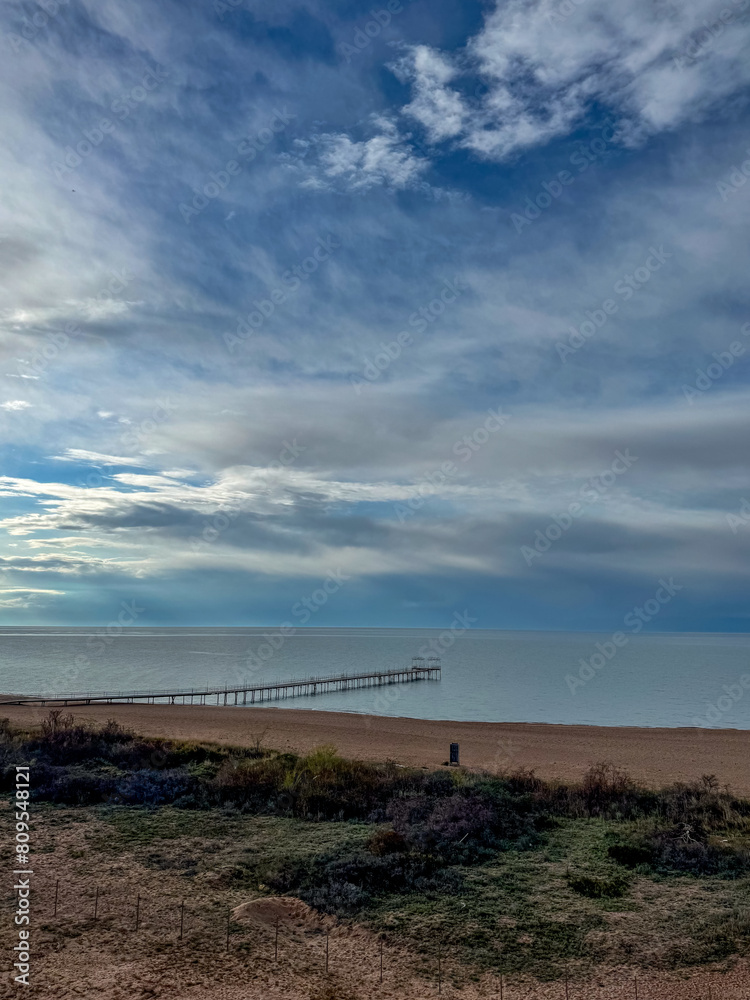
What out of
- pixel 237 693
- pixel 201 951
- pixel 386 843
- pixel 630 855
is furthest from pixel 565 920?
pixel 237 693

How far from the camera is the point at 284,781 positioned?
17.4 metres

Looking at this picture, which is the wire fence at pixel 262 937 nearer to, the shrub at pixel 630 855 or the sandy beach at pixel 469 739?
the shrub at pixel 630 855

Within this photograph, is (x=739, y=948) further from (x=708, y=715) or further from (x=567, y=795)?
(x=708, y=715)

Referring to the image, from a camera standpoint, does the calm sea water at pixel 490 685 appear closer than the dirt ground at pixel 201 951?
No

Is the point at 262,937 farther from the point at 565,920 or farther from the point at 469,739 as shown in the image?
the point at 469,739

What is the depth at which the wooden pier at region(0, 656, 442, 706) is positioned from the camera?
52.1 meters

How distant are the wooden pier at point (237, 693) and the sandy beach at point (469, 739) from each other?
3202 mm

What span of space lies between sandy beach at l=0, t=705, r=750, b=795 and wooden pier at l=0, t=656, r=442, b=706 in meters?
3.20

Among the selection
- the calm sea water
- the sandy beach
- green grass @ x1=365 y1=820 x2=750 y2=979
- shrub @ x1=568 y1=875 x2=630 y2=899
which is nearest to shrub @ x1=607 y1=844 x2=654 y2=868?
green grass @ x1=365 y1=820 x2=750 y2=979

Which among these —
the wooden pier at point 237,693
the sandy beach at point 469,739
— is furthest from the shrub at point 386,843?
the wooden pier at point 237,693

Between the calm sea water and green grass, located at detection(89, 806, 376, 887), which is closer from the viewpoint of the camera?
green grass, located at detection(89, 806, 376, 887)

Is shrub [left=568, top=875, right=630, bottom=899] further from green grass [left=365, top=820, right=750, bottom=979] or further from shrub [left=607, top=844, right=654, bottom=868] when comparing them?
shrub [left=607, top=844, right=654, bottom=868]

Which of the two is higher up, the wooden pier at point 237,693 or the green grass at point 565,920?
the green grass at point 565,920

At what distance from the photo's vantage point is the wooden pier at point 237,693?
52125mm
